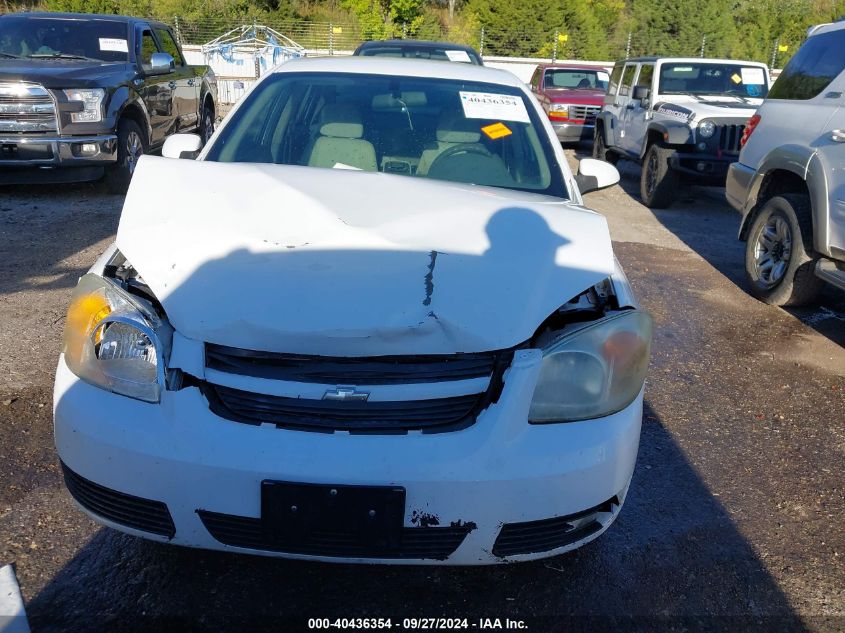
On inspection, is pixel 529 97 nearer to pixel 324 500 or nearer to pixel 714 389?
pixel 714 389

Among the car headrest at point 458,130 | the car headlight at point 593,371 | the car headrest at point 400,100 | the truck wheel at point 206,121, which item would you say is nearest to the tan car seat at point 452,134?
the car headrest at point 458,130

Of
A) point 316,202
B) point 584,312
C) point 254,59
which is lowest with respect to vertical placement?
point 254,59

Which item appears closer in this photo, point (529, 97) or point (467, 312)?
point (467, 312)

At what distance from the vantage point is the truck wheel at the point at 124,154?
7.54 m

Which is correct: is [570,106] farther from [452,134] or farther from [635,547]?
[635,547]

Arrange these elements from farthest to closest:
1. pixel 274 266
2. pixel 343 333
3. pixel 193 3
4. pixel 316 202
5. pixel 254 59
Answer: pixel 193 3 < pixel 254 59 < pixel 316 202 < pixel 274 266 < pixel 343 333

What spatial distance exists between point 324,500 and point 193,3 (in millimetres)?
39342

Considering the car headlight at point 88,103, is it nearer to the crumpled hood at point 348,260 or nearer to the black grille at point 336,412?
the crumpled hood at point 348,260

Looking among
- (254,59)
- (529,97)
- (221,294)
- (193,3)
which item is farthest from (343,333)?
(193,3)

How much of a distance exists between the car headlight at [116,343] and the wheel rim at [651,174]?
8026 millimetres

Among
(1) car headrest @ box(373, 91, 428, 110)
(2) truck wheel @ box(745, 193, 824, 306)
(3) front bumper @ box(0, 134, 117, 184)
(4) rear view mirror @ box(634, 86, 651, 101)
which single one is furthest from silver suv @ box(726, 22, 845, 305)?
(3) front bumper @ box(0, 134, 117, 184)

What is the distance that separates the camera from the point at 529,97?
11.6 ft

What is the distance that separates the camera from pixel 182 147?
10.7 ft

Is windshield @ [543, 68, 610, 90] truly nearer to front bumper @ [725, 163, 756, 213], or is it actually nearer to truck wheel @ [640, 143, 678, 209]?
truck wheel @ [640, 143, 678, 209]
